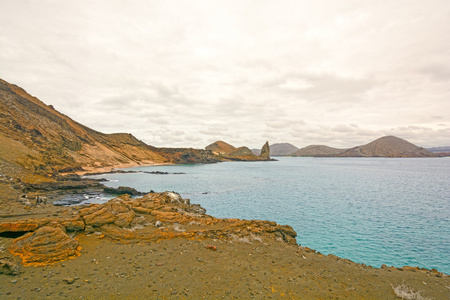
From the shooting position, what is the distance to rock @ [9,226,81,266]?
11.8 m

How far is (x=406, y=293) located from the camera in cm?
1162

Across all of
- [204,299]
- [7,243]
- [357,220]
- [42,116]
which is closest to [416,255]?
[357,220]

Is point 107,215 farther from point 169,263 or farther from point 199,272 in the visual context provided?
point 199,272

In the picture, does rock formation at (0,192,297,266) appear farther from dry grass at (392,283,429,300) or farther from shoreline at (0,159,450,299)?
dry grass at (392,283,429,300)

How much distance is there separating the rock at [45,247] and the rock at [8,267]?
0.72 m

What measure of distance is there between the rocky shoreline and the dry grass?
0.21 ft

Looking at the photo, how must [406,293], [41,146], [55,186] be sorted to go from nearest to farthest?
[406,293], [55,186], [41,146]

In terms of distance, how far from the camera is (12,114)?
93375 mm

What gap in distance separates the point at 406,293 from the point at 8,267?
2092 cm

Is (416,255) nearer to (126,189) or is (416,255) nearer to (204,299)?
(204,299)

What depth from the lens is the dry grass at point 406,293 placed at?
11254 millimetres

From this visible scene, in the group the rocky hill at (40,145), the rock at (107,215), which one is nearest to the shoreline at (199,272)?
the rock at (107,215)

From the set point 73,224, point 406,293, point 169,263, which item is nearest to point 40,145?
point 73,224

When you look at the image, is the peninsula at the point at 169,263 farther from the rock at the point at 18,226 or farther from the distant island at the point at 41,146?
the distant island at the point at 41,146
